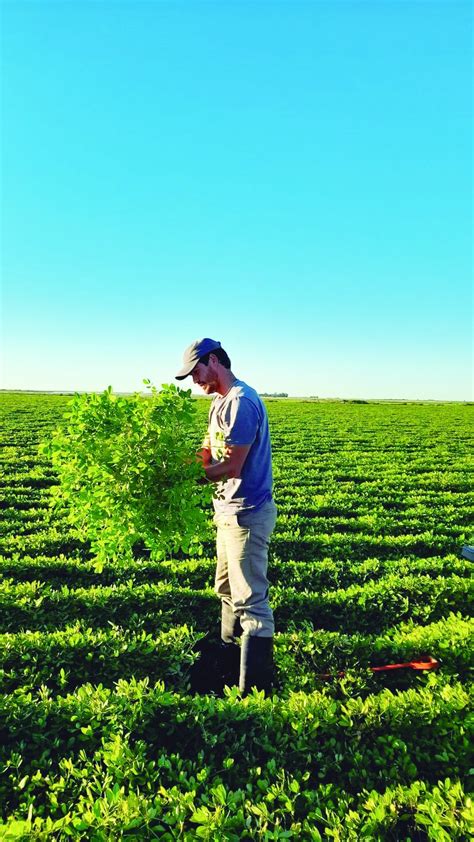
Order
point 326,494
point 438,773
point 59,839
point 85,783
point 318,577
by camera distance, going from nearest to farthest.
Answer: point 59,839, point 85,783, point 438,773, point 318,577, point 326,494

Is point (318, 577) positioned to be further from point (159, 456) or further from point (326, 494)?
point (326, 494)

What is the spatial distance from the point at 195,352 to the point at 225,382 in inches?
16.2

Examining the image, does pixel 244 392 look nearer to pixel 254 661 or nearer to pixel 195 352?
pixel 195 352

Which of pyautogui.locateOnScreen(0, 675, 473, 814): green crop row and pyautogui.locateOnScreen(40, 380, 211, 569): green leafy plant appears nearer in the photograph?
pyautogui.locateOnScreen(0, 675, 473, 814): green crop row

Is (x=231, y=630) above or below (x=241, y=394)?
below

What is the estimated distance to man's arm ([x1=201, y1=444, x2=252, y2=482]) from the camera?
4.47 meters

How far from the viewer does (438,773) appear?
3742 millimetres

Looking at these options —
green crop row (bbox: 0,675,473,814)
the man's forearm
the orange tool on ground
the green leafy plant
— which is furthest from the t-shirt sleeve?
the orange tool on ground

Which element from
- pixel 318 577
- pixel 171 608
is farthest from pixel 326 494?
pixel 171 608

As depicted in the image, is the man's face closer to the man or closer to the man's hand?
the man

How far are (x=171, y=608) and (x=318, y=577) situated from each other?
237 centimetres

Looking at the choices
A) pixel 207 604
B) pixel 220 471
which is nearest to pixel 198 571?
pixel 207 604

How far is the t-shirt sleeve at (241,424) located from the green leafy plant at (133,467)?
0.35m

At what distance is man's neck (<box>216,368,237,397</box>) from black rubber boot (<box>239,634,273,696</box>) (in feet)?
7.40
